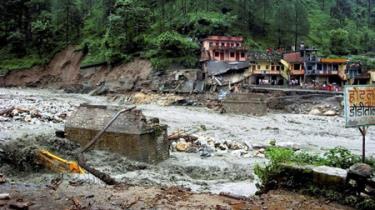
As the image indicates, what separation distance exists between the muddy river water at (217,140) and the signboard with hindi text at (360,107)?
6.25m

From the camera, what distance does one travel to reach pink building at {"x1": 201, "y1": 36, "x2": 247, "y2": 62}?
2501 inches

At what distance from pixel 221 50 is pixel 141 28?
1494 centimetres

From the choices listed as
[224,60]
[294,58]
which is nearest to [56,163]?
[224,60]

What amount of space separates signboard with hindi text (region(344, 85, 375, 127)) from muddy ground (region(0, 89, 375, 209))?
2.13m

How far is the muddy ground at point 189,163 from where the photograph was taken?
1091 centimetres

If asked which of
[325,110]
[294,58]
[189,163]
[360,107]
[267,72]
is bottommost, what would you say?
[325,110]

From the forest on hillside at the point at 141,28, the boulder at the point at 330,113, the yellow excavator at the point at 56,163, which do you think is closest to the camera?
the yellow excavator at the point at 56,163

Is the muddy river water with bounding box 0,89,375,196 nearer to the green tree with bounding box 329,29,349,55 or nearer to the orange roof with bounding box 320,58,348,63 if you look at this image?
the orange roof with bounding box 320,58,348,63

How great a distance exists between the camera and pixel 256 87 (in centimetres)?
5888

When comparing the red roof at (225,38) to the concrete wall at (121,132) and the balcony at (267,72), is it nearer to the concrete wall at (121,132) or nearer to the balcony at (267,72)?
the balcony at (267,72)

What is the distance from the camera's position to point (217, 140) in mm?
28969

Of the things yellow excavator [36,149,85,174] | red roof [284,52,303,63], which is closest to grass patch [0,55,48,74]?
red roof [284,52,303,63]

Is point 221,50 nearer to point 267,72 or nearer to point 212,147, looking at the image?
point 267,72

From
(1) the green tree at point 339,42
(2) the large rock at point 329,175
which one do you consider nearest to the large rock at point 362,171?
(2) the large rock at point 329,175
